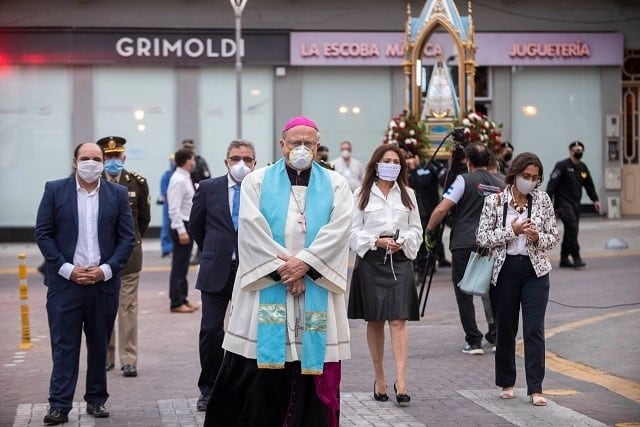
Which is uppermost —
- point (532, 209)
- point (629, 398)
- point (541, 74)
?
point (541, 74)

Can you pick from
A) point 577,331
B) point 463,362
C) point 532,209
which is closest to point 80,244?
point 532,209

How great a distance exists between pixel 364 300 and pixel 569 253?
33.3ft

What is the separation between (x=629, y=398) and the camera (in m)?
9.83

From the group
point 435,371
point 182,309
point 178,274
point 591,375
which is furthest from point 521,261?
point 182,309

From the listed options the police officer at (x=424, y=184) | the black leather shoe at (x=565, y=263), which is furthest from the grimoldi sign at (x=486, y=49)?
the police officer at (x=424, y=184)

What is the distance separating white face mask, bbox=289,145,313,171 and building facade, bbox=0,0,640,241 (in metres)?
19.8

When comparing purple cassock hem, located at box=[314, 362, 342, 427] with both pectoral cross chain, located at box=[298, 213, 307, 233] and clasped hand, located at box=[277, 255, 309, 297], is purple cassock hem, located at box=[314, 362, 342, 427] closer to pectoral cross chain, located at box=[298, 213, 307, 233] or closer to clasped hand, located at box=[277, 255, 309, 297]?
clasped hand, located at box=[277, 255, 309, 297]

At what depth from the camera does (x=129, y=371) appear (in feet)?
36.7

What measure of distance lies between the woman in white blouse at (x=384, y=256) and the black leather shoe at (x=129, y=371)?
7.62 feet

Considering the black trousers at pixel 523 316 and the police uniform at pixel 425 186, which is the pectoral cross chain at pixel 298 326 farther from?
the police uniform at pixel 425 186

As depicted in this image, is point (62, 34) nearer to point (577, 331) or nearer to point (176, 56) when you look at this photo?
point (176, 56)

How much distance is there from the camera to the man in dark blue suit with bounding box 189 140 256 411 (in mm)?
9391

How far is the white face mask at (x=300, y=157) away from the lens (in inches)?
292

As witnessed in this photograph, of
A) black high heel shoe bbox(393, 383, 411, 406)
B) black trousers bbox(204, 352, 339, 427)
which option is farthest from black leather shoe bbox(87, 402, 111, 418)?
black high heel shoe bbox(393, 383, 411, 406)
